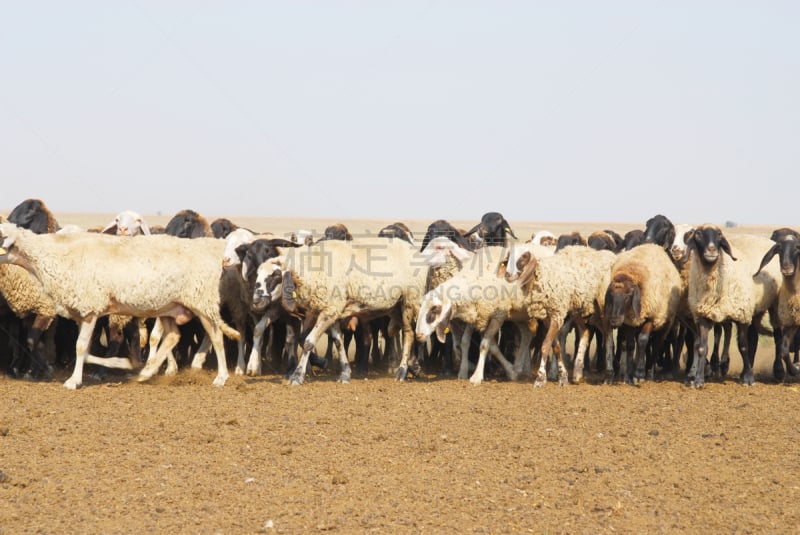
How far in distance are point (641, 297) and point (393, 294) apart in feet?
11.9

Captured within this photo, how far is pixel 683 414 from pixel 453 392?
3.03 metres

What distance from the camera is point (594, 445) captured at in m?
9.08

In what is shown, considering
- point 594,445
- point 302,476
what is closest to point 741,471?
point 594,445

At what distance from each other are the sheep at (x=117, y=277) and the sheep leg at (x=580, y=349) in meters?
5.07

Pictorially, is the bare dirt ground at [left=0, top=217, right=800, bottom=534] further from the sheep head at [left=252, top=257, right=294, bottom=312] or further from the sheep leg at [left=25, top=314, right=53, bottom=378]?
the sheep head at [left=252, top=257, right=294, bottom=312]

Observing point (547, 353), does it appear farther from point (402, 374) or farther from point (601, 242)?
point (601, 242)

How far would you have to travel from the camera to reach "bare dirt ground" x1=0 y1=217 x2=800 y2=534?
22.8 ft

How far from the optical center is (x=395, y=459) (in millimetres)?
8555

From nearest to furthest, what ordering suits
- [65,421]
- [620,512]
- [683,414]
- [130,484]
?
1. [620,512]
2. [130,484]
3. [65,421]
4. [683,414]

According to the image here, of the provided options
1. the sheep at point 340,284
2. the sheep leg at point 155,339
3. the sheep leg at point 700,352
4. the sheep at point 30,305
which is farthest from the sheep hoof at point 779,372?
the sheep at point 30,305

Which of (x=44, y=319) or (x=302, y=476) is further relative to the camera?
(x=44, y=319)

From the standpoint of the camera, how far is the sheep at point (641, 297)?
12359 millimetres

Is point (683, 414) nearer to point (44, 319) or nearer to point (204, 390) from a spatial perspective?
point (204, 390)

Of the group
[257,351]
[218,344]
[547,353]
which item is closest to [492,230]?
[547,353]
